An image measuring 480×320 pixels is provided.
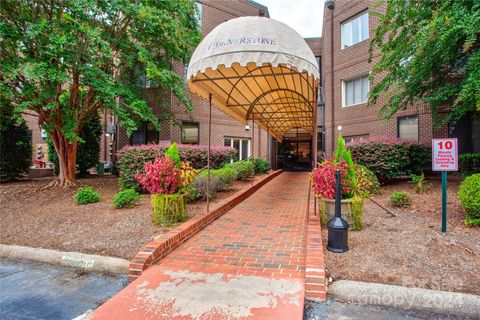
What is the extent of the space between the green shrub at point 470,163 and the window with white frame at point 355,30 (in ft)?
25.4

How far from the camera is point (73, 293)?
3455 mm

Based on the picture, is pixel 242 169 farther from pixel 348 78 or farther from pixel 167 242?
pixel 348 78

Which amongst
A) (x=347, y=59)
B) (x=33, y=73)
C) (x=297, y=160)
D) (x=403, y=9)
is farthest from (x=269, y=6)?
(x=33, y=73)

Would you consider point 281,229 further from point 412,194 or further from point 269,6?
point 269,6

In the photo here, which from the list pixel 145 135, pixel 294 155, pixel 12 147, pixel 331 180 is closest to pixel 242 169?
pixel 331 180

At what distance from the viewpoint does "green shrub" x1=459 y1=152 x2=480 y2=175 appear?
8203 millimetres

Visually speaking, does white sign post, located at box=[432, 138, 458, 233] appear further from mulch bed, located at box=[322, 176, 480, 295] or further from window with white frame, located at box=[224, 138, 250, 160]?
window with white frame, located at box=[224, 138, 250, 160]

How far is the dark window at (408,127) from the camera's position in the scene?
11.4 m

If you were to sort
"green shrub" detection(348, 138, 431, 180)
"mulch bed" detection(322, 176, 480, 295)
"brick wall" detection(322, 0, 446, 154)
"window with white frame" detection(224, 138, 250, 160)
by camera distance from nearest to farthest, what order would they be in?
"mulch bed" detection(322, 176, 480, 295)
"green shrub" detection(348, 138, 431, 180)
"brick wall" detection(322, 0, 446, 154)
"window with white frame" detection(224, 138, 250, 160)

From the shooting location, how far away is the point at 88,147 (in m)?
13.5

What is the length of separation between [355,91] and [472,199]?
10.4 metres

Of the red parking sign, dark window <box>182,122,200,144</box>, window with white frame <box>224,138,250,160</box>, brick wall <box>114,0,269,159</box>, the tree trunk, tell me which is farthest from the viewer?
window with white frame <box>224,138,250,160</box>

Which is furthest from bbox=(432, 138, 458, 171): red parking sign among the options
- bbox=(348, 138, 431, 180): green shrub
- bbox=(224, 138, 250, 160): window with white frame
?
bbox=(224, 138, 250, 160): window with white frame

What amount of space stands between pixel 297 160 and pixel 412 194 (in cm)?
1327
